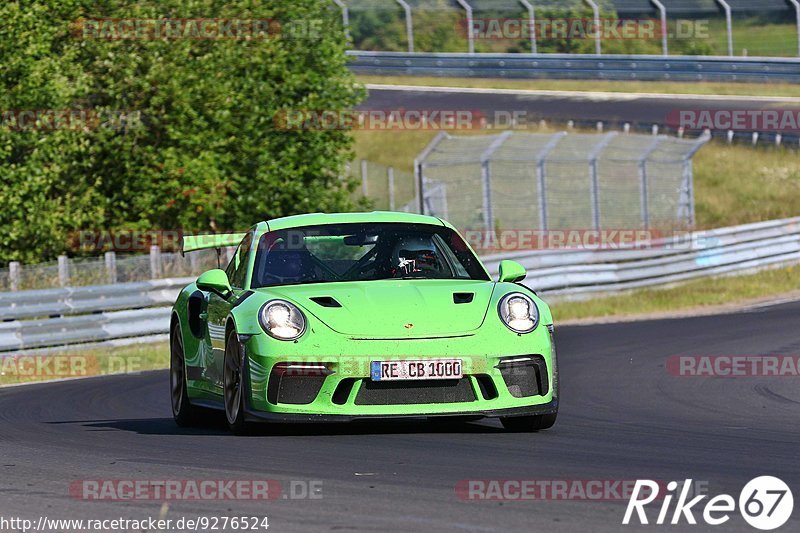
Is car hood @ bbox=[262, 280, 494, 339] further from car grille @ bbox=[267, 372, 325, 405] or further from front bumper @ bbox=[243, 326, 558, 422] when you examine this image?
car grille @ bbox=[267, 372, 325, 405]

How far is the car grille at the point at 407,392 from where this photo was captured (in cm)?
842

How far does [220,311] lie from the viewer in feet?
30.9

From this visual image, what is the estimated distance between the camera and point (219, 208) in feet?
87.2

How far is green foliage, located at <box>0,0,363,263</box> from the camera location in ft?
76.9

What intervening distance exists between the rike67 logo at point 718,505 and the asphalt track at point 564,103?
32.6 metres

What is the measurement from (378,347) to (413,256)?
130 centimetres

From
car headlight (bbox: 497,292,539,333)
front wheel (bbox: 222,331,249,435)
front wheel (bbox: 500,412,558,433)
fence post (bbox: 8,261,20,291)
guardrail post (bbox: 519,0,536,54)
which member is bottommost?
guardrail post (bbox: 519,0,536,54)

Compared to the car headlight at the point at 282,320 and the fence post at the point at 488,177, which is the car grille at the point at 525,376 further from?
the fence post at the point at 488,177

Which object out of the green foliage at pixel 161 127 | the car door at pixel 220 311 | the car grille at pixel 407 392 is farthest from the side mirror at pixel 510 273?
the green foliage at pixel 161 127

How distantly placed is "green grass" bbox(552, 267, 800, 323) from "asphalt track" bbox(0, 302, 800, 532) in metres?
9.79

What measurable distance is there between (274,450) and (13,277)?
39.9ft

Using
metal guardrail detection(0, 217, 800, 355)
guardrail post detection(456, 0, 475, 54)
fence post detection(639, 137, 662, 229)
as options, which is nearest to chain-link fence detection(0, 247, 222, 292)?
metal guardrail detection(0, 217, 800, 355)

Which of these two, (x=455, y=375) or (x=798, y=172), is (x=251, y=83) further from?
(x=455, y=375)

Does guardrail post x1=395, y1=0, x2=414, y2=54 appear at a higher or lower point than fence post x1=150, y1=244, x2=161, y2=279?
lower
